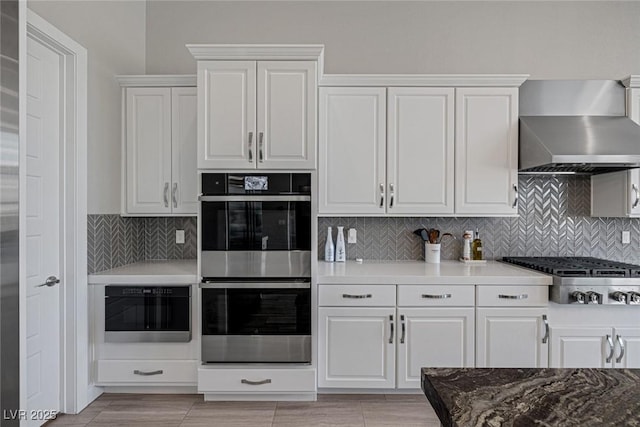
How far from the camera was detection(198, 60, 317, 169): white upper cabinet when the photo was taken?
8.88 feet

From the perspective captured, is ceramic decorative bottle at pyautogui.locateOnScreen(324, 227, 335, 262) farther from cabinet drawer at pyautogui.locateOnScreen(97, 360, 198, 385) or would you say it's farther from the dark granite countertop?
the dark granite countertop

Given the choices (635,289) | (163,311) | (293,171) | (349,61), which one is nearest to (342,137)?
(293,171)

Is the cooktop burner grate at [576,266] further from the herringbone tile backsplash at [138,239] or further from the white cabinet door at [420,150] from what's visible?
the herringbone tile backsplash at [138,239]

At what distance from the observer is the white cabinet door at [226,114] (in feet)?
8.87

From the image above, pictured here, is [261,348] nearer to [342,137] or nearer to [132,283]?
[132,283]

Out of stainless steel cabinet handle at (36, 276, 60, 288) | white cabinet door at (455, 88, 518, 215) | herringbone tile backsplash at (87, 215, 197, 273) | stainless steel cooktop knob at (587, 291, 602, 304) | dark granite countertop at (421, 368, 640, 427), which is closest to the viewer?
dark granite countertop at (421, 368, 640, 427)

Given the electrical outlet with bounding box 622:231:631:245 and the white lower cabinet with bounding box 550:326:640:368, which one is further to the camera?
the electrical outlet with bounding box 622:231:631:245

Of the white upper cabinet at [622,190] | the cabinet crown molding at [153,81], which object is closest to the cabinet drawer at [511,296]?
the white upper cabinet at [622,190]

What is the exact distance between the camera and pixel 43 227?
2498mm

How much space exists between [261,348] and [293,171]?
1.21 meters

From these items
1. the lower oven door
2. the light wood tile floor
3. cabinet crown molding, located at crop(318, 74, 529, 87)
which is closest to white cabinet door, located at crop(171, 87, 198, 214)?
the lower oven door

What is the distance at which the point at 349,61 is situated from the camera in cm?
347

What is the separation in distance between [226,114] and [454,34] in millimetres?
2099

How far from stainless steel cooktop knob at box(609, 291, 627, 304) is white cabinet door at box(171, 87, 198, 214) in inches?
116
